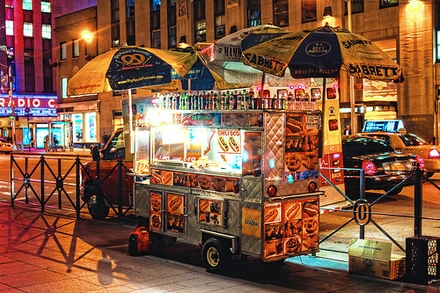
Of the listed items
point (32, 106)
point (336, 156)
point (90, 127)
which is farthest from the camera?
point (32, 106)

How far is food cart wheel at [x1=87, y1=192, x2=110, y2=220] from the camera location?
1346 centimetres

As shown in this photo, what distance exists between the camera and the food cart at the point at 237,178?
8039mm

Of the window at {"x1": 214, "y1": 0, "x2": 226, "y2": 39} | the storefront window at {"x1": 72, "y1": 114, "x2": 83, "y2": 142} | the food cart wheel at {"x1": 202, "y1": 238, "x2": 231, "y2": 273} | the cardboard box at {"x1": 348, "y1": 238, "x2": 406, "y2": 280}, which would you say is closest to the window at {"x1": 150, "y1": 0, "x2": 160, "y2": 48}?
the window at {"x1": 214, "y1": 0, "x2": 226, "y2": 39}

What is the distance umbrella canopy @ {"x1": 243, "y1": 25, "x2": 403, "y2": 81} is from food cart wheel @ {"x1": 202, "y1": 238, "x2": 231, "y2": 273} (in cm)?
271

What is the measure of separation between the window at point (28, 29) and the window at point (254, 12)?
160 feet

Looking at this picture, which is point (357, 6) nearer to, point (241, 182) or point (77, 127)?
point (241, 182)

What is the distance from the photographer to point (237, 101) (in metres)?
8.35

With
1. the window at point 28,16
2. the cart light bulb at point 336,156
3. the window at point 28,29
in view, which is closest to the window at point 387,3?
the cart light bulb at point 336,156

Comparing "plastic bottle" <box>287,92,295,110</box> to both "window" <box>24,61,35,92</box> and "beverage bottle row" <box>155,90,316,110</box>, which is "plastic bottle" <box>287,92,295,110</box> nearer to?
"beverage bottle row" <box>155,90,316,110</box>

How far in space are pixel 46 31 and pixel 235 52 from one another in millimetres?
74444

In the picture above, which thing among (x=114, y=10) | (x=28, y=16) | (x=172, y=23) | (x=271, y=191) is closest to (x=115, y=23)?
(x=114, y=10)

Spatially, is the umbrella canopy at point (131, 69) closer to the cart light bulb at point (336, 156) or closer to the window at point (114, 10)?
the cart light bulb at point (336, 156)

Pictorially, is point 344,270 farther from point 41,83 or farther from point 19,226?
point 41,83

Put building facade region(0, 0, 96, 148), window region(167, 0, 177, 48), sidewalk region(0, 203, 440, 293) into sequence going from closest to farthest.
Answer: sidewalk region(0, 203, 440, 293), window region(167, 0, 177, 48), building facade region(0, 0, 96, 148)
